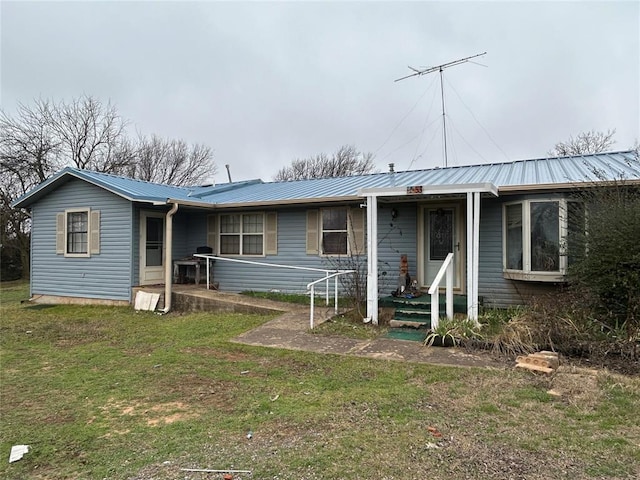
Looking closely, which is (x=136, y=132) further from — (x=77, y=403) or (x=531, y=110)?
(x=77, y=403)

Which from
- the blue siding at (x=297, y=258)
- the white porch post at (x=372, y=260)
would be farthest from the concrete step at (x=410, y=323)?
the blue siding at (x=297, y=258)

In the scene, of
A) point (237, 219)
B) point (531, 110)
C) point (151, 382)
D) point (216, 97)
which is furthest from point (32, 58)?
point (531, 110)

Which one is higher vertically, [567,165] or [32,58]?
[32,58]

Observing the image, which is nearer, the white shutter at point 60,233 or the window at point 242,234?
the window at point 242,234

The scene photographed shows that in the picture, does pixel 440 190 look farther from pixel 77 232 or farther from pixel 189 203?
pixel 77 232

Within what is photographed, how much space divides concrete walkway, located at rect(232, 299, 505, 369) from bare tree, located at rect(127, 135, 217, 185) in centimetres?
2638

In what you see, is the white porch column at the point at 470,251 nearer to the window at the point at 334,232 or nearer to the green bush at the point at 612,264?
the green bush at the point at 612,264

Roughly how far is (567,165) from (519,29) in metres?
4.70

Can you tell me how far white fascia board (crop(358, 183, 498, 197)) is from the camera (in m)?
7.32

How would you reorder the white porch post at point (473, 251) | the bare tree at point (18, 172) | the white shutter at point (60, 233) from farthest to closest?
the bare tree at point (18, 172)
the white shutter at point (60, 233)
the white porch post at point (473, 251)

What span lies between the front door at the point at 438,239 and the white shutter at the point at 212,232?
5.80 meters

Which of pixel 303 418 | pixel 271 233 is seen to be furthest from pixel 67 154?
pixel 303 418

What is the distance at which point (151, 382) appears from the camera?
201 inches

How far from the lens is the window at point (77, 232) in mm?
11558
